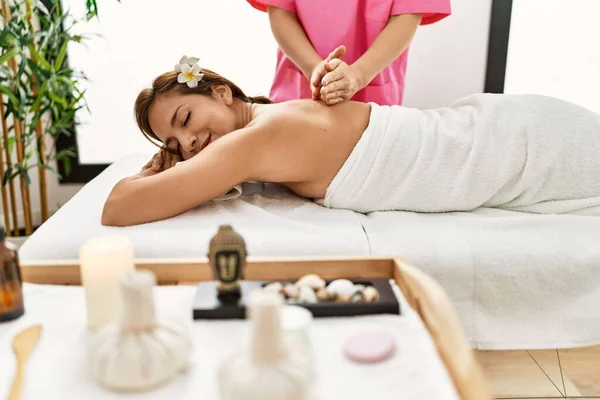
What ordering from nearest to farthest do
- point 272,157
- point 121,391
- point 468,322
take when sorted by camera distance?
point 121,391
point 468,322
point 272,157

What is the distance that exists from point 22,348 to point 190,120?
812 millimetres

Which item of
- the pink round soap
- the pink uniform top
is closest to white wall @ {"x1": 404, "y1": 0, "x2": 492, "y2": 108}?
the pink uniform top

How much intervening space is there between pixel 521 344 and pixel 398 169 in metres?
0.50

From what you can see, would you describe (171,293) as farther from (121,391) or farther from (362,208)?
(362,208)

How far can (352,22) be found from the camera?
1.88 metres

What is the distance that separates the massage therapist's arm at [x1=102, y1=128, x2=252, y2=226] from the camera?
4.15 feet

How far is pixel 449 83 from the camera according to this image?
8.20ft

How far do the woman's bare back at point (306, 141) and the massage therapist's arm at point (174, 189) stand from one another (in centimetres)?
10

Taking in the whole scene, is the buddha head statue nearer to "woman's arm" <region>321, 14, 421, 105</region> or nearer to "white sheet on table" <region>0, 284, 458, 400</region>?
"white sheet on table" <region>0, 284, 458, 400</region>

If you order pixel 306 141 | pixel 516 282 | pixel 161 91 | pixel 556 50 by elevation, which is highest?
pixel 556 50

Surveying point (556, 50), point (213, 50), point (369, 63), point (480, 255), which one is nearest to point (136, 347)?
point (480, 255)

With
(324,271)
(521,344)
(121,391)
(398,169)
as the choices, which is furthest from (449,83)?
(121,391)

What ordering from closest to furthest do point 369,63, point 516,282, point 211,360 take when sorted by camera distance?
point 211,360 < point 516,282 < point 369,63

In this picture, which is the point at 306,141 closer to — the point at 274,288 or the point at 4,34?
the point at 274,288
